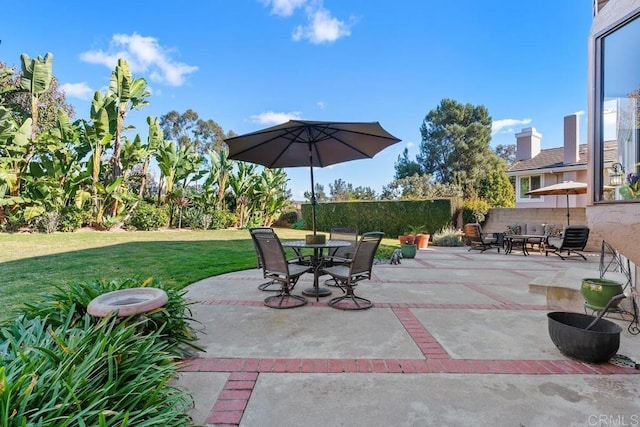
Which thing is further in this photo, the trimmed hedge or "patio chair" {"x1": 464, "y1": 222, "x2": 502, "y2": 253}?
the trimmed hedge

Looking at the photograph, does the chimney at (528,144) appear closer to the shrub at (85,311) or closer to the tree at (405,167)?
the tree at (405,167)

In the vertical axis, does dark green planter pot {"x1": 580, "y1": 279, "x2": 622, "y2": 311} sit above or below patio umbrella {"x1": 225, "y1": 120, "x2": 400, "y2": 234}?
below

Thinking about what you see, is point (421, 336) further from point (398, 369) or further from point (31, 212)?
point (31, 212)

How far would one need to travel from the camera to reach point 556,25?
11.0 metres

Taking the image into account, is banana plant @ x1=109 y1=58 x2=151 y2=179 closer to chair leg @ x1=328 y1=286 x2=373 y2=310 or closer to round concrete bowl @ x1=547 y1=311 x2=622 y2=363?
chair leg @ x1=328 y1=286 x2=373 y2=310

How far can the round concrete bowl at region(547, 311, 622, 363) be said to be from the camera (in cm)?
258

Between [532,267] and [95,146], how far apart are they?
16.1 meters

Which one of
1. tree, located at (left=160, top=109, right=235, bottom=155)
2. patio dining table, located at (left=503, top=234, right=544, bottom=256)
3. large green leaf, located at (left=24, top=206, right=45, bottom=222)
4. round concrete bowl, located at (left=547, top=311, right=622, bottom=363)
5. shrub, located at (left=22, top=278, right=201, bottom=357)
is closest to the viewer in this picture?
round concrete bowl, located at (left=547, top=311, right=622, bottom=363)

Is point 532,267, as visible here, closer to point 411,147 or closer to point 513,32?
point 513,32

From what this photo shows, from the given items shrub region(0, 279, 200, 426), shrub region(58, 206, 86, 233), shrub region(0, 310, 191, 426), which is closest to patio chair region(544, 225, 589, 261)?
shrub region(0, 279, 200, 426)

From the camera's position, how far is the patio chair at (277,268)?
13.3ft

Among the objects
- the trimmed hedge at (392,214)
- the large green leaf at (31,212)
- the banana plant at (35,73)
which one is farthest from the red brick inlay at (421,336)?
the banana plant at (35,73)

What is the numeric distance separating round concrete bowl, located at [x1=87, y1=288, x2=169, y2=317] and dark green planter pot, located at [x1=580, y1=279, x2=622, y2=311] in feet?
14.5

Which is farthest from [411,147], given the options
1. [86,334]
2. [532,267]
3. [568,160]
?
[86,334]
